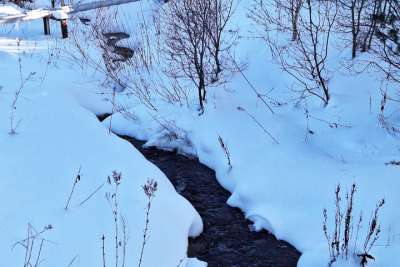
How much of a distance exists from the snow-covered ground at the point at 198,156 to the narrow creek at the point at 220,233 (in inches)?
4.5

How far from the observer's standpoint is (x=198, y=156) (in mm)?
6305

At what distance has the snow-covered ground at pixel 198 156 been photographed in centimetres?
400

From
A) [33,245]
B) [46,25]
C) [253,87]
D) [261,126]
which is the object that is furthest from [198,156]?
[46,25]

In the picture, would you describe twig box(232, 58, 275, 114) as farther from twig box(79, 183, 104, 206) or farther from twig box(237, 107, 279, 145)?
twig box(79, 183, 104, 206)

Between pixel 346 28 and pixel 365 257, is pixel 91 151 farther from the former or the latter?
pixel 346 28

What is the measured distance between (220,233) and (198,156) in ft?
5.14

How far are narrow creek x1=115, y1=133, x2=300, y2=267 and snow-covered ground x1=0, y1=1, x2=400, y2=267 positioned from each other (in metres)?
0.11

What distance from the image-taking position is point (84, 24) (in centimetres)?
1053

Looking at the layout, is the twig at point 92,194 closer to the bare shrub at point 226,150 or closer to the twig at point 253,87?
the bare shrub at point 226,150

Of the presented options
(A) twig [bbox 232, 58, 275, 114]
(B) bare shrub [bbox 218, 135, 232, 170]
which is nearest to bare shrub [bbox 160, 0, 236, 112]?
(A) twig [bbox 232, 58, 275, 114]

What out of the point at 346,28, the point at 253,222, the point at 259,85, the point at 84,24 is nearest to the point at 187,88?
the point at 259,85

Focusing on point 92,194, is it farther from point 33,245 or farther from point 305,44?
point 305,44

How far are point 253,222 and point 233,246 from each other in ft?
1.47

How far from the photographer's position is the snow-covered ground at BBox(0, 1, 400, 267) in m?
4.00
